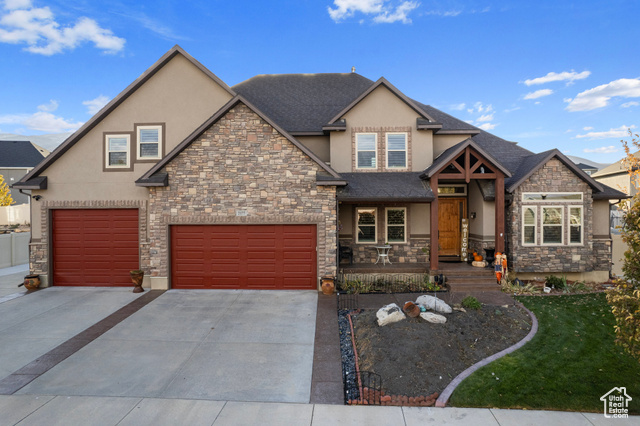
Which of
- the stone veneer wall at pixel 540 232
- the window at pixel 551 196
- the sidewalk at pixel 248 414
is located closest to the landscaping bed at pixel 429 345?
the sidewalk at pixel 248 414

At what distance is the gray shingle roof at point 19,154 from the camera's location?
3825 cm

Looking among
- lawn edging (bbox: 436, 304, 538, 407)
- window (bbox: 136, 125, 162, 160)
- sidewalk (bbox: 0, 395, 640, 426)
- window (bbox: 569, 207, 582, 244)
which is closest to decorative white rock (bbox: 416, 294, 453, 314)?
lawn edging (bbox: 436, 304, 538, 407)

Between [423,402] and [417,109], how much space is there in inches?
408

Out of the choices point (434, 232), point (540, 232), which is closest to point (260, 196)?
point (434, 232)

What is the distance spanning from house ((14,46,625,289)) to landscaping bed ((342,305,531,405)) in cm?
356

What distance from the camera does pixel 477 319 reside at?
760cm

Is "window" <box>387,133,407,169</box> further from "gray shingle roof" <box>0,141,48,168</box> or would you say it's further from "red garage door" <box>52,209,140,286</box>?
"gray shingle roof" <box>0,141,48,168</box>

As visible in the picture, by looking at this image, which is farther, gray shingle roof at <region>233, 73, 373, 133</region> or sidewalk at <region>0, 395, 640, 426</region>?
gray shingle roof at <region>233, 73, 373, 133</region>

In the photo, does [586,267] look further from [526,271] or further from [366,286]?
[366,286]

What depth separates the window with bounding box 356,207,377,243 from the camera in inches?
502

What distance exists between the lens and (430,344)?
6422 millimetres

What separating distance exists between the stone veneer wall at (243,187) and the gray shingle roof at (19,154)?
40.9m

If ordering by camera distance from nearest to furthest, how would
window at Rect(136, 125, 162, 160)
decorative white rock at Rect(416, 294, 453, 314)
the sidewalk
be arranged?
the sidewalk → decorative white rock at Rect(416, 294, 453, 314) → window at Rect(136, 125, 162, 160)

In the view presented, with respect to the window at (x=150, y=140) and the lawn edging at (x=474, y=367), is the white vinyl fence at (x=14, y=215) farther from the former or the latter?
the lawn edging at (x=474, y=367)
